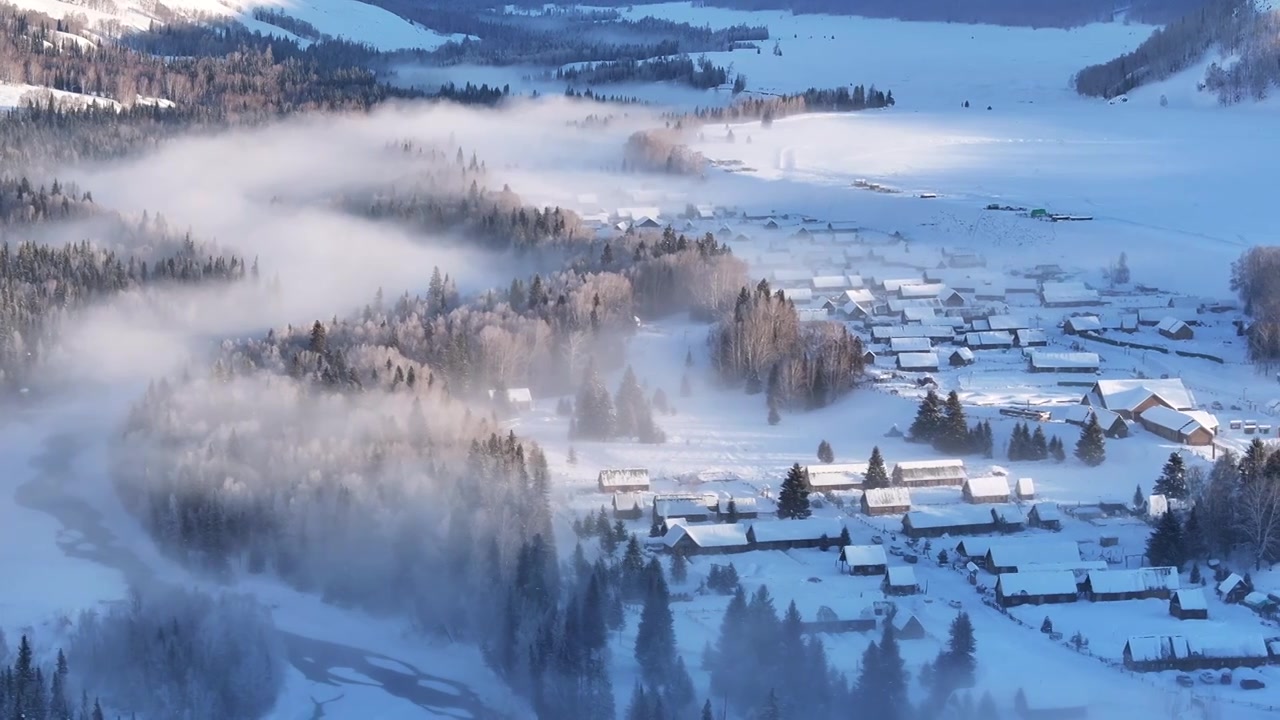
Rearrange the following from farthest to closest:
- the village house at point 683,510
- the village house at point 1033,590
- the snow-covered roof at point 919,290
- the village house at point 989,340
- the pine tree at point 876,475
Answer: the snow-covered roof at point 919,290, the village house at point 989,340, the pine tree at point 876,475, the village house at point 683,510, the village house at point 1033,590

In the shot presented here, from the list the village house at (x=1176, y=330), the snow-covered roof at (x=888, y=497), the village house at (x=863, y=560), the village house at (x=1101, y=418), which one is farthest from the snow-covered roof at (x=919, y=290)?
the village house at (x=863, y=560)

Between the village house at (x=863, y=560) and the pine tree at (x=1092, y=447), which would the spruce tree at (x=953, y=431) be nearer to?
the pine tree at (x=1092, y=447)

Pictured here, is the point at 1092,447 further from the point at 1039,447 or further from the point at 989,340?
the point at 989,340

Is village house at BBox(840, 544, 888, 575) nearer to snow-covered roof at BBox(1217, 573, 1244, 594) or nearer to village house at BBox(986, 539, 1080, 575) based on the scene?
village house at BBox(986, 539, 1080, 575)

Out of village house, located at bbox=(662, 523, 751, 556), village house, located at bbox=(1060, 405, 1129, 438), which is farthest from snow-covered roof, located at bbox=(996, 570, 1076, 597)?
village house, located at bbox=(1060, 405, 1129, 438)

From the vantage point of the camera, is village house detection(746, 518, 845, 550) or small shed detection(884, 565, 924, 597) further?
village house detection(746, 518, 845, 550)

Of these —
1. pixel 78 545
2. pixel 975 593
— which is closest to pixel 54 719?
pixel 78 545

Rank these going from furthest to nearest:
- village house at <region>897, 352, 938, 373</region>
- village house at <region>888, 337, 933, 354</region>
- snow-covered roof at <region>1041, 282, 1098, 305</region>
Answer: snow-covered roof at <region>1041, 282, 1098, 305</region>, village house at <region>888, 337, 933, 354</region>, village house at <region>897, 352, 938, 373</region>
